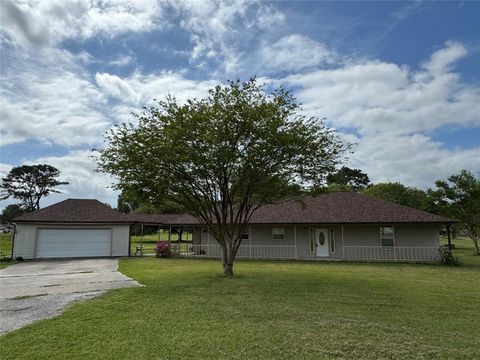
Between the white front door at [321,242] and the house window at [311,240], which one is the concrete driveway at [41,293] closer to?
the house window at [311,240]

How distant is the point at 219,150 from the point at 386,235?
13800 mm

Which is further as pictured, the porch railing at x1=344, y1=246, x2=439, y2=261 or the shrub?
the porch railing at x1=344, y1=246, x2=439, y2=261

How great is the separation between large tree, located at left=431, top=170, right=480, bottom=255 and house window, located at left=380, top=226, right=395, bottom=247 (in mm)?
7887

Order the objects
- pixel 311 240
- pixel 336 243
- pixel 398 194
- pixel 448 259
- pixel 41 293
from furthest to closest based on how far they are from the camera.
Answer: pixel 398 194, pixel 311 240, pixel 336 243, pixel 448 259, pixel 41 293

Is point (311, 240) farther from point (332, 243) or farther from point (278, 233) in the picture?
point (278, 233)

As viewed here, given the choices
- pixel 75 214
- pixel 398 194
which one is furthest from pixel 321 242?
pixel 398 194

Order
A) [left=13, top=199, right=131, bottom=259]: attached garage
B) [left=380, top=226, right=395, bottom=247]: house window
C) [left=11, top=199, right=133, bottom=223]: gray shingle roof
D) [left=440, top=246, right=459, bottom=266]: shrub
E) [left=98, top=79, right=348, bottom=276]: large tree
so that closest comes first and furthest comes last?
[left=98, top=79, right=348, bottom=276]: large tree → [left=440, top=246, right=459, bottom=266]: shrub → [left=380, top=226, right=395, bottom=247]: house window → [left=13, top=199, right=131, bottom=259]: attached garage → [left=11, top=199, right=133, bottom=223]: gray shingle roof

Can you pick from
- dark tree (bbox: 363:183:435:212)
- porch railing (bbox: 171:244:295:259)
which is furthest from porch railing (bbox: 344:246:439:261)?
dark tree (bbox: 363:183:435:212)

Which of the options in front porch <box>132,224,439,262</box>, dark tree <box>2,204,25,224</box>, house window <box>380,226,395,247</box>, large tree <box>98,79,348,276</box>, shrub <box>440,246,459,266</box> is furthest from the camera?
dark tree <box>2,204,25,224</box>

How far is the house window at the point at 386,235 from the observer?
819 inches

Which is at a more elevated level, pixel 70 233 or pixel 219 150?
pixel 219 150

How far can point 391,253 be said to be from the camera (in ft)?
67.0

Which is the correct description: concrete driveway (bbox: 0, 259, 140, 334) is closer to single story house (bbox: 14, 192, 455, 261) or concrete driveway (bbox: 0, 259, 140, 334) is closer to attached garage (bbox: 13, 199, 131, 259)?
attached garage (bbox: 13, 199, 131, 259)

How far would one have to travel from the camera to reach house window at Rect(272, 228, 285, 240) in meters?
22.6
